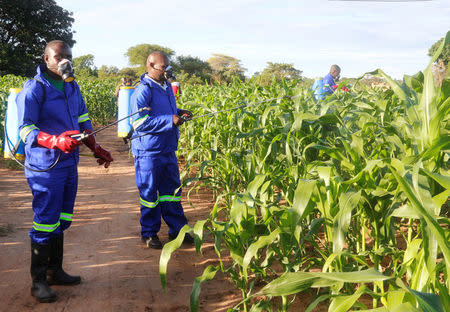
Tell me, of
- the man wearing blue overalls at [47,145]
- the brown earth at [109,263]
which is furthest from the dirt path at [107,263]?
the man wearing blue overalls at [47,145]

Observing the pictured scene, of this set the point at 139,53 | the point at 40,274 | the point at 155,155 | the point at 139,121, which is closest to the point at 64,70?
the point at 139,121

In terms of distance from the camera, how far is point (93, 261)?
12.1ft

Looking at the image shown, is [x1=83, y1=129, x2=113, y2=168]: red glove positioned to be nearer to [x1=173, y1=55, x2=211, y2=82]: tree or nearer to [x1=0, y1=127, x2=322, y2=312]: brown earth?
[x1=0, y1=127, x2=322, y2=312]: brown earth

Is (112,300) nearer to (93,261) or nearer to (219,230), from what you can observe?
(93,261)

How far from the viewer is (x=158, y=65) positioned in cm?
386

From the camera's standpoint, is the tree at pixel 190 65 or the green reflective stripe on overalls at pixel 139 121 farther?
the tree at pixel 190 65

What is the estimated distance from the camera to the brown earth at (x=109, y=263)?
117 inches

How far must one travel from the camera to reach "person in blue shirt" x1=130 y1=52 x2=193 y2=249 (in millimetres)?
3791

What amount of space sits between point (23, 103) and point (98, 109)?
13857 millimetres

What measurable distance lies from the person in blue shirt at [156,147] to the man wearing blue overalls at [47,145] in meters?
0.83

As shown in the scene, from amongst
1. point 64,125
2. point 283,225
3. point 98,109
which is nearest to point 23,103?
point 64,125

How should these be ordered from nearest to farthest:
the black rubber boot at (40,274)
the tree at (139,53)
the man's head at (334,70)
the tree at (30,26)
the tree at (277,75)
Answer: the black rubber boot at (40,274), the tree at (277,75), the man's head at (334,70), the tree at (30,26), the tree at (139,53)

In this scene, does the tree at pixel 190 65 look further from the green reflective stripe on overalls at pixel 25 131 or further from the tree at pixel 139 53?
the green reflective stripe on overalls at pixel 25 131

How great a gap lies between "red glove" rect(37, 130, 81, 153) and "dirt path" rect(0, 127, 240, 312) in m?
1.15
